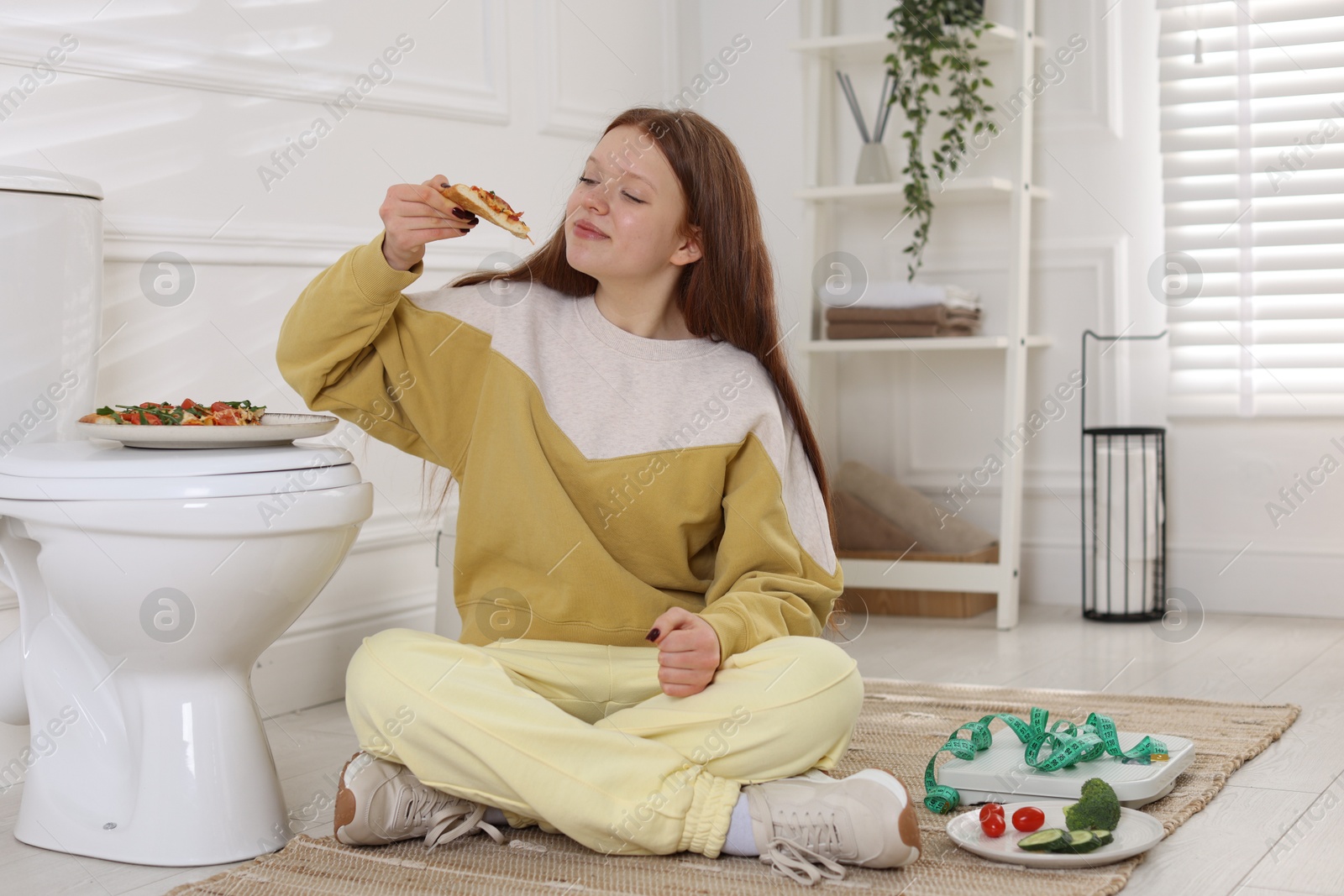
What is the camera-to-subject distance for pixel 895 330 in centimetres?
→ 291

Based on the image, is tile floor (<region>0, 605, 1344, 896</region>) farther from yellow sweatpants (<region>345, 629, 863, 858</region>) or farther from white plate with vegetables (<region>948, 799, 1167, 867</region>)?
yellow sweatpants (<region>345, 629, 863, 858</region>)

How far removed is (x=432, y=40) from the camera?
2457mm

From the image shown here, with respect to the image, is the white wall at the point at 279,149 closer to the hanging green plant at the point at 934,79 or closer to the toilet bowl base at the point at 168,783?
the toilet bowl base at the point at 168,783

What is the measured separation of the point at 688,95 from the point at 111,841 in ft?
7.46

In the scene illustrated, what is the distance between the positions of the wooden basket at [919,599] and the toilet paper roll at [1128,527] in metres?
0.24

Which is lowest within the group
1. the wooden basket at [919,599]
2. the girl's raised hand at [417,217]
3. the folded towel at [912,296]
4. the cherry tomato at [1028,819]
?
the wooden basket at [919,599]

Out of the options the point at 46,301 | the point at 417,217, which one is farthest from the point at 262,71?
the point at 417,217

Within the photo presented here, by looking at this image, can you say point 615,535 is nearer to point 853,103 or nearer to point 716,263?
point 716,263

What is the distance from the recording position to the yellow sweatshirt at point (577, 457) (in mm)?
1504

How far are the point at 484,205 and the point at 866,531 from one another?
1.75 m

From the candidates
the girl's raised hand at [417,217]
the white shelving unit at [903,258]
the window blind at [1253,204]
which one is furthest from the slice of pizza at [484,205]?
the window blind at [1253,204]

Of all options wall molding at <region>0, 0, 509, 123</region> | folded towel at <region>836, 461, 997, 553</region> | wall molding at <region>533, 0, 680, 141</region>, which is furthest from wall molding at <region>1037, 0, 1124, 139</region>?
wall molding at <region>0, 0, 509, 123</region>

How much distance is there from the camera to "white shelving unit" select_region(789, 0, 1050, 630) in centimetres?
282

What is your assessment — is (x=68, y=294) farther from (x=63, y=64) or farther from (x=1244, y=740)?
(x=1244, y=740)
